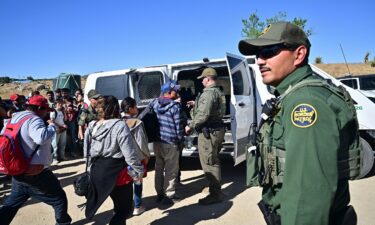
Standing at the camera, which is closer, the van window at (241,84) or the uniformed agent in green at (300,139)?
the uniformed agent in green at (300,139)

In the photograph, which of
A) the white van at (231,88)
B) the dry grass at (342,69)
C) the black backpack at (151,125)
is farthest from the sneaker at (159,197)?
the dry grass at (342,69)

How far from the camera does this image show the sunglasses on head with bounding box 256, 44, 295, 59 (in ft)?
4.72

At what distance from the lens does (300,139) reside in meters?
Answer: 1.15

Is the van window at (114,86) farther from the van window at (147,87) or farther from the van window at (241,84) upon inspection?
the van window at (241,84)

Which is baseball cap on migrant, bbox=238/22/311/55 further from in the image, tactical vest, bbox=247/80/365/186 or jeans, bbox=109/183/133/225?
jeans, bbox=109/183/133/225

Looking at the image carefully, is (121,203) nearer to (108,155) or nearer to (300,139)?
(108,155)

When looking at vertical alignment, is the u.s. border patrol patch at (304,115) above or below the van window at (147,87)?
below

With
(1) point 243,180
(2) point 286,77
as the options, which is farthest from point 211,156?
(2) point 286,77

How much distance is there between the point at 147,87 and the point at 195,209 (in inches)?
120

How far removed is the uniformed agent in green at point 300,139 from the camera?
43.8 inches

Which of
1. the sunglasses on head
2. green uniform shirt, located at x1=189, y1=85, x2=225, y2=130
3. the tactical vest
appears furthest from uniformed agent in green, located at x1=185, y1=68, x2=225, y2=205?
the sunglasses on head

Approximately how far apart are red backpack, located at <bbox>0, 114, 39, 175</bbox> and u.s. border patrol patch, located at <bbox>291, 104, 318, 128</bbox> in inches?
112

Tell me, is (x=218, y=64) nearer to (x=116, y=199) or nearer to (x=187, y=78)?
(x=187, y=78)

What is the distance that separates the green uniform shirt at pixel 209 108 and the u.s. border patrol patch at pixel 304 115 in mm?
3384
